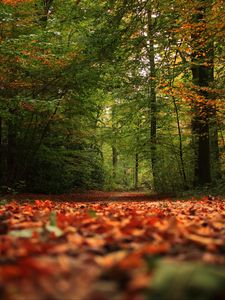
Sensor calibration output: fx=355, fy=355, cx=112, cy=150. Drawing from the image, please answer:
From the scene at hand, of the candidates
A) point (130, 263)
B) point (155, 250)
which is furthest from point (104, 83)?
point (130, 263)

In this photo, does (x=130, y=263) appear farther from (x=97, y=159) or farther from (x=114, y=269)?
(x=97, y=159)

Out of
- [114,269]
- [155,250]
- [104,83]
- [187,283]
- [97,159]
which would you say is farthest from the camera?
[97,159]

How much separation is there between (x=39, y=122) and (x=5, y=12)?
16.5ft

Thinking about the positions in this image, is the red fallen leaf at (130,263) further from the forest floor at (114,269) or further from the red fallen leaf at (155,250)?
the red fallen leaf at (155,250)

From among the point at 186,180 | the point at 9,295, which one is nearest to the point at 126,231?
the point at 9,295

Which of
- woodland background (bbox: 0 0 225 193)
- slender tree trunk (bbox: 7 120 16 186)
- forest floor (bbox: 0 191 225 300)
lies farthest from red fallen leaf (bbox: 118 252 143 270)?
slender tree trunk (bbox: 7 120 16 186)

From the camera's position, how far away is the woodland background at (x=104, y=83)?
30.8ft

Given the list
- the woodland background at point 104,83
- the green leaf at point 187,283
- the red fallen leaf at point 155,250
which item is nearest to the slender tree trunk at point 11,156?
the woodland background at point 104,83

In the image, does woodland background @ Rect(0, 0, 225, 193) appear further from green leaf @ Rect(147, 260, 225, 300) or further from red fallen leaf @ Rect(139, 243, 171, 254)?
green leaf @ Rect(147, 260, 225, 300)

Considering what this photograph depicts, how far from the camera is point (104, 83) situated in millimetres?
12461

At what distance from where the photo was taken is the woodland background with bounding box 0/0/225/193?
938 centimetres

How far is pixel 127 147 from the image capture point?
17641 millimetres

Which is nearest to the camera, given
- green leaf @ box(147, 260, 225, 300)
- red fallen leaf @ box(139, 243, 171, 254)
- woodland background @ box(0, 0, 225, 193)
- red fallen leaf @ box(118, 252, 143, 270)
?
green leaf @ box(147, 260, 225, 300)

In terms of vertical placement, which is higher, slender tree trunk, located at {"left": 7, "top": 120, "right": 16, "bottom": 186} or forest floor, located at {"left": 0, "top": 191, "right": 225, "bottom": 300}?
slender tree trunk, located at {"left": 7, "top": 120, "right": 16, "bottom": 186}
